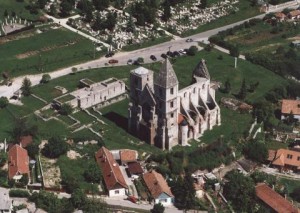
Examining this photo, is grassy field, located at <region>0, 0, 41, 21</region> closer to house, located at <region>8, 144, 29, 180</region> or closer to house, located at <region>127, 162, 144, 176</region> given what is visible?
house, located at <region>8, 144, 29, 180</region>

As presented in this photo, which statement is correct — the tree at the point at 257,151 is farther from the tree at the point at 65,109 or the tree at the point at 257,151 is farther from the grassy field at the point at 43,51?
→ the grassy field at the point at 43,51

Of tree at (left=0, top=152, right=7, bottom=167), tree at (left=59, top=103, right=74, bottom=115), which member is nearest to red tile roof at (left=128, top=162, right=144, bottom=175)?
tree at (left=0, top=152, right=7, bottom=167)

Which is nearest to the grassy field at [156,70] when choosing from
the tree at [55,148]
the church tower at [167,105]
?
the church tower at [167,105]

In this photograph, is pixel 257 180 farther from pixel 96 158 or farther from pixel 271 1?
pixel 271 1

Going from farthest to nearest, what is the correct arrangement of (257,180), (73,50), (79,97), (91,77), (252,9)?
(252,9) < (73,50) < (91,77) < (79,97) < (257,180)

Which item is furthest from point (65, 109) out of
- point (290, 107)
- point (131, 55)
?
point (290, 107)

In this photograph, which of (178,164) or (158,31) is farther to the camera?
(158,31)

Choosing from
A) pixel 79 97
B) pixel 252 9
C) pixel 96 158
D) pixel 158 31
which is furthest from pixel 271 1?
pixel 96 158
